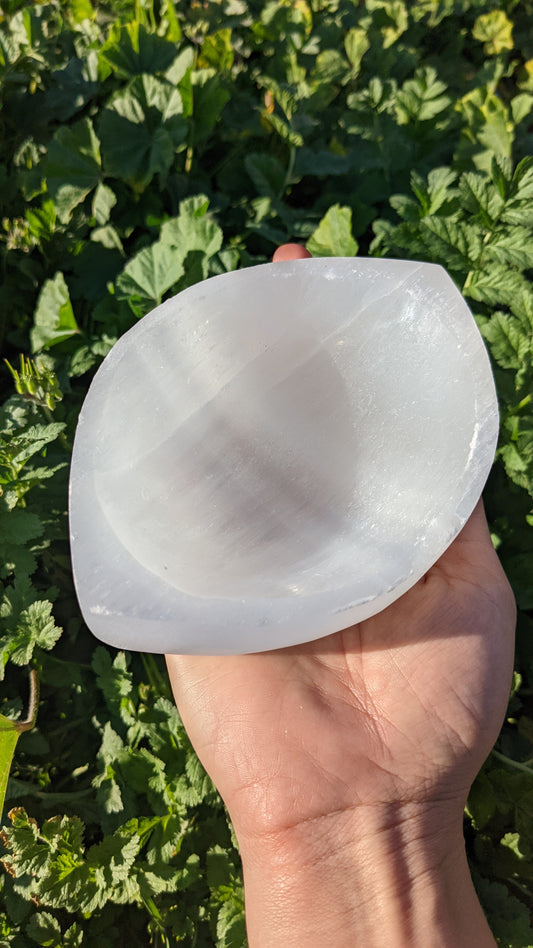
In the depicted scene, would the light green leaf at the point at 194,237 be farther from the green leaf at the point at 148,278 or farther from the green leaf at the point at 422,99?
the green leaf at the point at 422,99

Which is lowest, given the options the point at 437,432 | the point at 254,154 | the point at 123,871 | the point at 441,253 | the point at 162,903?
the point at 162,903

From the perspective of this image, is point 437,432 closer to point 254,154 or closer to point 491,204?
point 491,204

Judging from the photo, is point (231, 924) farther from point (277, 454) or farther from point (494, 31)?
point (494, 31)

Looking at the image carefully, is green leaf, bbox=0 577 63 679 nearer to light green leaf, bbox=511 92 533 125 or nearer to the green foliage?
the green foliage

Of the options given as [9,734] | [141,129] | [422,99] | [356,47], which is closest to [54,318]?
[141,129]

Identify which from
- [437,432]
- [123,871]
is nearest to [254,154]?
[437,432]

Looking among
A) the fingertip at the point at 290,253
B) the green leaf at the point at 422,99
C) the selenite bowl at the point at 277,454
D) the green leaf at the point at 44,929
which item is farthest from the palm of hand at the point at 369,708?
the green leaf at the point at 422,99
